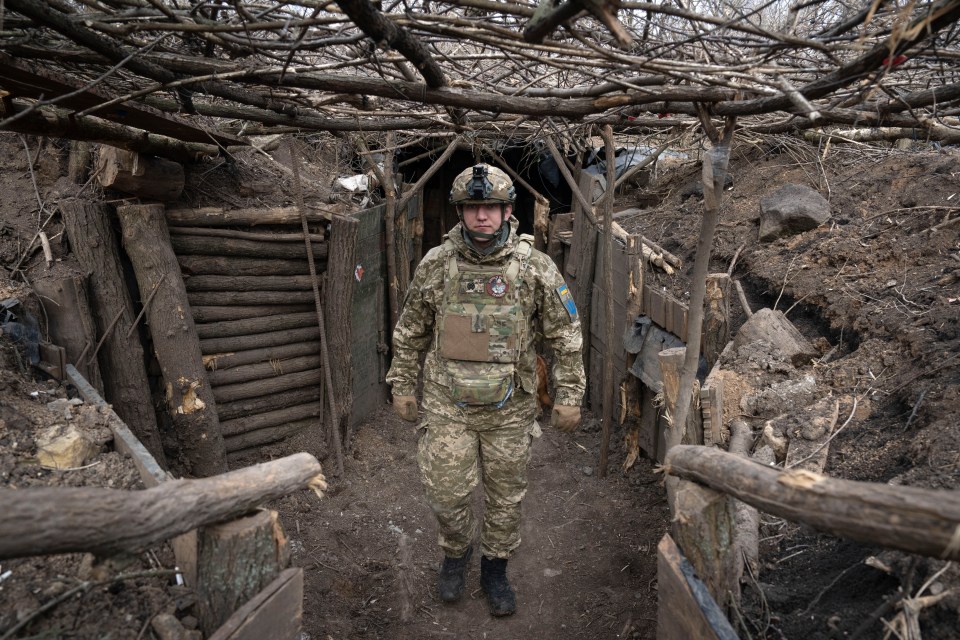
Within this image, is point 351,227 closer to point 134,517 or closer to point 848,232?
point 848,232

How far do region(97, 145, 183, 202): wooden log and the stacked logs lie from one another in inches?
9.2

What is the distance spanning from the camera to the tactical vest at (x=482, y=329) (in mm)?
3955

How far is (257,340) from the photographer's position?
5.58 m

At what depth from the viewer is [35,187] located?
186 inches

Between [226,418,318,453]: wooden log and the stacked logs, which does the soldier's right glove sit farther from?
[226,418,318,453]: wooden log

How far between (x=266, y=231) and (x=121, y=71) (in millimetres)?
2440

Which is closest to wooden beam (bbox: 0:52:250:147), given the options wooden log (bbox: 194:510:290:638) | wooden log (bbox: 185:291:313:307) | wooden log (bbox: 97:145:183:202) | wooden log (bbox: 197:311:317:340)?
wooden log (bbox: 97:145:183:202)

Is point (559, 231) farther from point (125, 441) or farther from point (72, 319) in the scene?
point (125, 441)

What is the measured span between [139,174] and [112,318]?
0.92 metres


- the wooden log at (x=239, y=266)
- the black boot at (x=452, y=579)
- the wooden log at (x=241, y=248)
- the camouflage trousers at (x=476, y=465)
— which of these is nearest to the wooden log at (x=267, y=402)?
the wooden log at (x=239, y=266)

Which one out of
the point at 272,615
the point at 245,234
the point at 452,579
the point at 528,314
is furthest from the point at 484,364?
the point at 245,234

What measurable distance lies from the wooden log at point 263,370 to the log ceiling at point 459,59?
2.29 metres

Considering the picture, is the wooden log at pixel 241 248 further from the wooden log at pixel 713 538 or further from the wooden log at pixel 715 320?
the wooden log at pixel 713 538

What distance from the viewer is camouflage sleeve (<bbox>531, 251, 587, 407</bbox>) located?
4062mm
